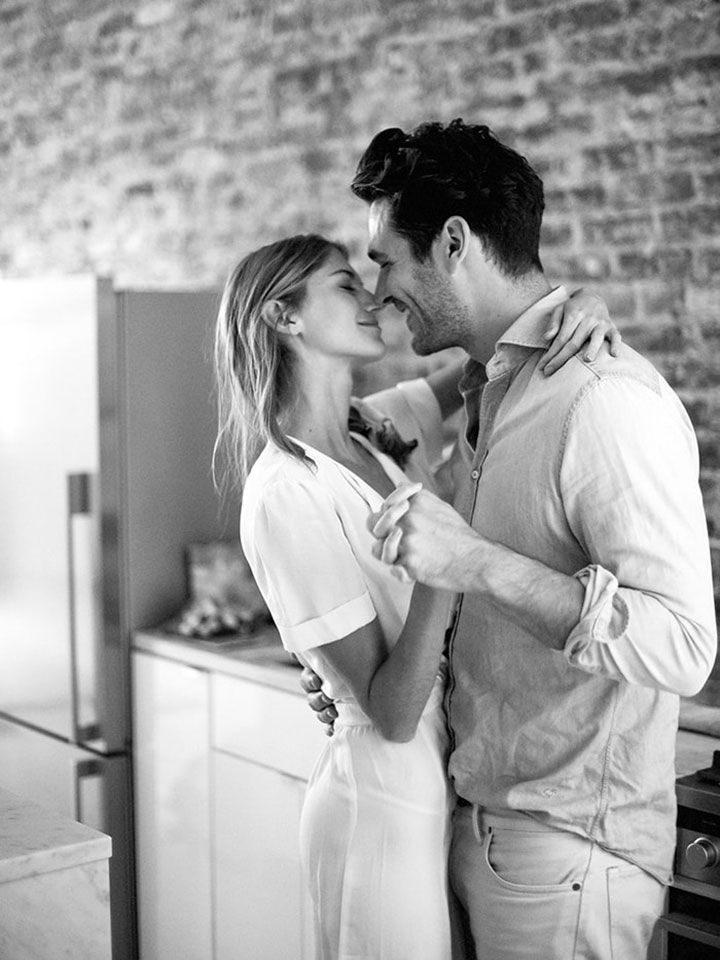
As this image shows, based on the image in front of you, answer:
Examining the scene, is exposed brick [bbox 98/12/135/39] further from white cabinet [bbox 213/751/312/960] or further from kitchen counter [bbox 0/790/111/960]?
kitchen counter [bbox 0/790/111/960]

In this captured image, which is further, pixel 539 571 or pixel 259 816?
pixel 259 816

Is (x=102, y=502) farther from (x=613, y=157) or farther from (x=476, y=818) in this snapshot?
(x=476, y=818)

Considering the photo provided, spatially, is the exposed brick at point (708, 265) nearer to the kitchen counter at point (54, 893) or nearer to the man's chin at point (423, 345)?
the man's chin at point (423, 345)

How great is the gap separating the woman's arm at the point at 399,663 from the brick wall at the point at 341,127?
1249 millimetres

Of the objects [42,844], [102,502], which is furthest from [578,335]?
[102,502]

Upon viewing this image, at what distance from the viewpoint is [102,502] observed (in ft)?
12.4

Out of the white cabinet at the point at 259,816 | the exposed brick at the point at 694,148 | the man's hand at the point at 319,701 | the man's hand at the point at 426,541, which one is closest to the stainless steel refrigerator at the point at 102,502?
the white cabinet at the point at 259,816

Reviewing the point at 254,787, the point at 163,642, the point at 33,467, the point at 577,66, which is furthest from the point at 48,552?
the point at 577,66

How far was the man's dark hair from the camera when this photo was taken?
198 centimetres

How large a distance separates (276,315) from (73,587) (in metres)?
1.85

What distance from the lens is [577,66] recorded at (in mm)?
3256

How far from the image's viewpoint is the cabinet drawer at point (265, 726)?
10.4 feet

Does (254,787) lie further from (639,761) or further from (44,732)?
(639,761)

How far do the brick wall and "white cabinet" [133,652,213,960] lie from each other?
1.18 m
